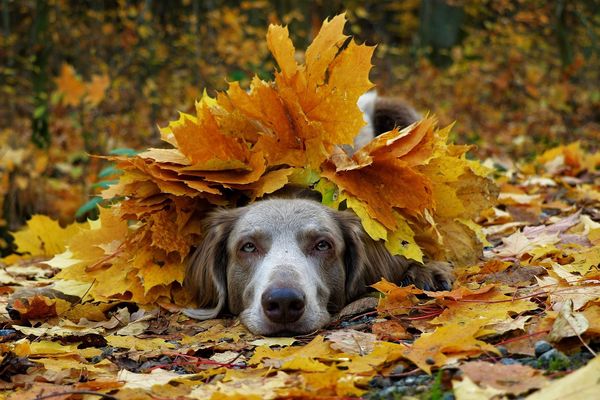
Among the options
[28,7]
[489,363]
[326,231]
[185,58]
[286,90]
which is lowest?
[489,363]

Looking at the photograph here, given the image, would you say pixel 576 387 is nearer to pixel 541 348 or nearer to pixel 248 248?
pixel 541 348

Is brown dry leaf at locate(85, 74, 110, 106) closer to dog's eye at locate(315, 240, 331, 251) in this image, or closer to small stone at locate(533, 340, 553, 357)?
dog's eye at locate(315, 240, 331, 251)

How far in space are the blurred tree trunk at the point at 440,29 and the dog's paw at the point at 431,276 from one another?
13810mm

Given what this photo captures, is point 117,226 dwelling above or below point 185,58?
below

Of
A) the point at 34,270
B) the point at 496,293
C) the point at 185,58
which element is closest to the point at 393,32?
the point at 185,58

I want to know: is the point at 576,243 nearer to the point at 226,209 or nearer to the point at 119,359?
the point at 226,209

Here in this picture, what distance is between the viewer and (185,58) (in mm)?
14844

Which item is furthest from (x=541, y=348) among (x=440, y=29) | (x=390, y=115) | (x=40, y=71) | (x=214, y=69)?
(x=440, y=29)

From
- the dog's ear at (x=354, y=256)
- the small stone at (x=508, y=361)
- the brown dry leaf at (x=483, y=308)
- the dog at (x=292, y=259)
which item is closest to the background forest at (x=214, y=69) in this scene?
the dog at (x=292, y=259)

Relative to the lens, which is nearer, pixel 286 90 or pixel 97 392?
pixel 97 392

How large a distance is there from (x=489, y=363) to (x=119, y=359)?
5.23 ft

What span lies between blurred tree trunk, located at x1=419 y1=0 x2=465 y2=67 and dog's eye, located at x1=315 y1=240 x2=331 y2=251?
46.1ft

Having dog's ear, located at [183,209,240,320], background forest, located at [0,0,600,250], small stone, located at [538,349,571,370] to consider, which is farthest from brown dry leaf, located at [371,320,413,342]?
background forest, located at [0,0,600,250]

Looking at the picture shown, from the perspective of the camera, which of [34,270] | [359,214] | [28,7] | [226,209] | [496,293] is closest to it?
[496,293]
